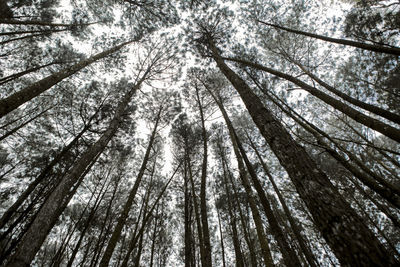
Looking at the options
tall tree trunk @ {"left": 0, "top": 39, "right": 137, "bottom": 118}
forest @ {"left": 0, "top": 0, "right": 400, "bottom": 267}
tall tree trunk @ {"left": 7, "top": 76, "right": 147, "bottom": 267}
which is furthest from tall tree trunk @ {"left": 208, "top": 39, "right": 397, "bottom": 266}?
tall tree trunk @ {"left": 0, "top": 39, "right": 137, "bottom": 118}

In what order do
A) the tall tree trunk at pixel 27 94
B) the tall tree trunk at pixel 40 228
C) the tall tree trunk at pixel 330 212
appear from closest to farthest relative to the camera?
the tall tree trunk at pixel 330 212 → the tall tree trunk at pixel 40 228 → the tall tree trunk at pixel 27 94

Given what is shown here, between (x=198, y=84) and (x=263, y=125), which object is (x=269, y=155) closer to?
(x=198, y=84)

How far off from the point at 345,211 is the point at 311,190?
312 millimetres

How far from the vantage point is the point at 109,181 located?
1060 cm

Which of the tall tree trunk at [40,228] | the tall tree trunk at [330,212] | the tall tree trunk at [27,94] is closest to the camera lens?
the tall tree trunk at [330,212]

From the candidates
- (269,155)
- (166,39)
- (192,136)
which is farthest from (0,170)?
(269,155)

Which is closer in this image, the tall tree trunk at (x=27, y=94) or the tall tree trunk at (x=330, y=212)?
the tall tree trunk at (x=330, y=212)

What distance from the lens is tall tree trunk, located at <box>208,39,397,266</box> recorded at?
1271 mm

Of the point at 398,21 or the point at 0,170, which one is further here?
the point at 0,170

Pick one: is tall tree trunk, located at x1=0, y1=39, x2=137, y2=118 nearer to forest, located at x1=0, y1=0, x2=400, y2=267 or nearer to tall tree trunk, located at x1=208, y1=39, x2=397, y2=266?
forest, located at x1=0, y1=0, x2=400, y2=267

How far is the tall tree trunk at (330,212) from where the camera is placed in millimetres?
1271

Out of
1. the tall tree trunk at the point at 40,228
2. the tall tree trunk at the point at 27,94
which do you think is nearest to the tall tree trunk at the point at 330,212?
the tall tree trunk at the point at 40,228

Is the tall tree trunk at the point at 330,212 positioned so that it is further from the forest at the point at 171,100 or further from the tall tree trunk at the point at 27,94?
the tall tree trunk at the point at 27,94

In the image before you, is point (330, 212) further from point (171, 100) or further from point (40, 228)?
point (171, 100)
